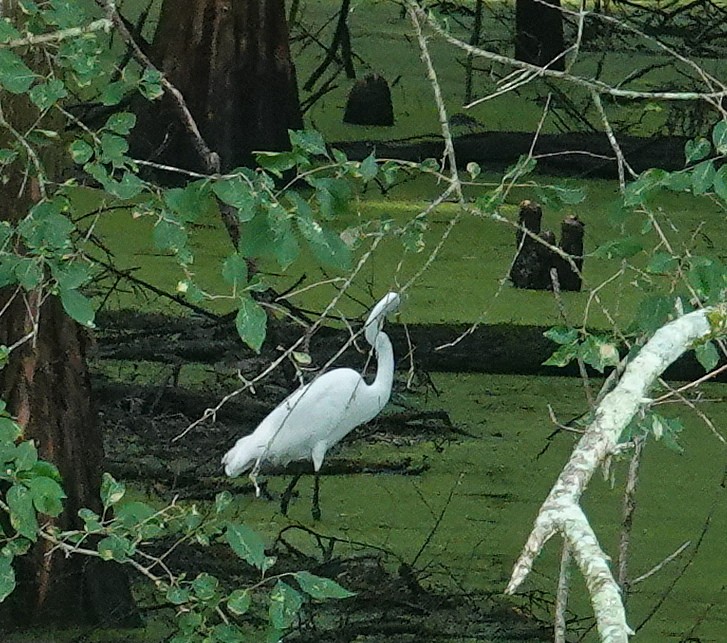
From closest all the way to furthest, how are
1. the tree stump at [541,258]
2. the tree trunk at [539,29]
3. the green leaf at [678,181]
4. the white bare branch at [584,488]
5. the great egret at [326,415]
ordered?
the white bare branch at [584,488]
the green leaf at [678,181]
the great egret at [326,415]
the tree stump at [541,258]
the tree trunk at [539,29]

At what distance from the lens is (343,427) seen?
3.65 m

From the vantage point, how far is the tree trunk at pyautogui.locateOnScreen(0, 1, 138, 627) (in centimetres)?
240

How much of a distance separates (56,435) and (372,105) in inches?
171

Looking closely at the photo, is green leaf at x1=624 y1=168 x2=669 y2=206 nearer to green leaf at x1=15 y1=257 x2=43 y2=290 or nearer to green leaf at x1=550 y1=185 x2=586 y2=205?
green leaf at x1=550 y1=185 x2=586 y2=205

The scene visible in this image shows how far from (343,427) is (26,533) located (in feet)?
7.29

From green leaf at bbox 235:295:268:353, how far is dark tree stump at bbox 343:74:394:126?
530 cm

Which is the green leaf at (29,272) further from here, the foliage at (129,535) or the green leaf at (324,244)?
the green leaf at (324,244)

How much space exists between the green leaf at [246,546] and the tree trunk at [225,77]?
4.06m

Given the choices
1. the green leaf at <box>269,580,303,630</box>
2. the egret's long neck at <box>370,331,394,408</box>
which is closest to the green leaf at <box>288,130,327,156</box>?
the green leaf at <box>269,580,303,630</box>

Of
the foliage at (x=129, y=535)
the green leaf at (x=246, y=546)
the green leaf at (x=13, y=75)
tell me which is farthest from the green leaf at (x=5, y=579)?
the green leaf at (x=13, y=75)

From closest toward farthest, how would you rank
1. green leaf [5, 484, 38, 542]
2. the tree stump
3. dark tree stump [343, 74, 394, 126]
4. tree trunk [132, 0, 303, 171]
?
green leaf [5, 484, 38, 542]
the tree stump
tree trunk [132, 0, 303, 171]
dark tree stump [343, 74, 394, 126]

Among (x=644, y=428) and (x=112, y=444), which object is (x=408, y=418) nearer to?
(x=112, y=444)

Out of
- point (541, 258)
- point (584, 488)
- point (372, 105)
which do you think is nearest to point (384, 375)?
point (541, 258)

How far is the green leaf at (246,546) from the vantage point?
1587 mm
